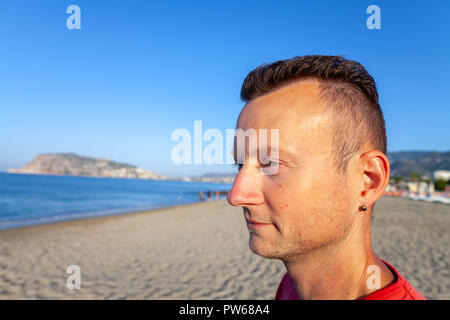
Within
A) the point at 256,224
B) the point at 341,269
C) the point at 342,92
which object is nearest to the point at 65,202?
the point at 256,224

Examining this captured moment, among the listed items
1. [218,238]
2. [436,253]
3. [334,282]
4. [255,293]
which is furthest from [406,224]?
[334,282]

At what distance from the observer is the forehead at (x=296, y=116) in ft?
3.37

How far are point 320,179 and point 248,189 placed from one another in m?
0.29

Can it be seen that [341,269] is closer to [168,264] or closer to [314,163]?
[314,163]

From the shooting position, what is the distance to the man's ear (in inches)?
41.5

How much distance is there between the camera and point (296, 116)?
1.05 meters

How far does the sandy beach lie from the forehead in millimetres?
5314

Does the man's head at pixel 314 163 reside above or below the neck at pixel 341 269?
above

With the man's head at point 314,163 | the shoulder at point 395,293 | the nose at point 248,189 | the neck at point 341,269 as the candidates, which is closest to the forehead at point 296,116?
the man's head at point 314,163

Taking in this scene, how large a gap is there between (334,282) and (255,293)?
513 cm

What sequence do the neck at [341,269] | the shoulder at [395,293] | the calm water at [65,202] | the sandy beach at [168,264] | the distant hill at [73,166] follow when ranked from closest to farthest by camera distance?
the shoulder at [395,293] < the neck at [341,269] < the sandy beach at [168,264] < the calm water at [65,202] < the distant hill at [73,166]

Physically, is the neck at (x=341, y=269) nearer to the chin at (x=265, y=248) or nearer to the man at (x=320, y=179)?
the man at (x=320, y=179)

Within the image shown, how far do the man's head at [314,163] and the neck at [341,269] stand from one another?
0.21 feet
